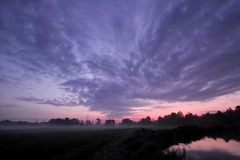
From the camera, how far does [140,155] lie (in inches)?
1032

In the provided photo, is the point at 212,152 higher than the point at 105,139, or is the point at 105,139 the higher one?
the point at 105,139

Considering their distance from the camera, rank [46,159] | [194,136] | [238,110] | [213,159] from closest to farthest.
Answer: [46,159]
[213,159]
[194,136]
[238,110]

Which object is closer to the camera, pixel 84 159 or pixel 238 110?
pixel 84 159

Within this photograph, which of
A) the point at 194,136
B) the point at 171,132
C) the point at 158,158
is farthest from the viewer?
the point at 194,136

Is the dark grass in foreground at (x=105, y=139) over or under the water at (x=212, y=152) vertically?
over

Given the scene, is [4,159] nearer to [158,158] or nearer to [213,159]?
[158,158]

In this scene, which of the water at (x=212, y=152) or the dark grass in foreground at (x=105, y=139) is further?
the dark grass in foreground at (x=105, y=139)

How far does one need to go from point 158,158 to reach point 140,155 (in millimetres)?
2973

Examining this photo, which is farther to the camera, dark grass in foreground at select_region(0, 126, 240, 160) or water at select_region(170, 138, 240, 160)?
dark grass in foreground at select_region(0, 126, 240, 160)

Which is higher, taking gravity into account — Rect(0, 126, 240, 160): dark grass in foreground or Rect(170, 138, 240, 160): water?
Rect(0, 126, 240, 160): dark grass in foreground

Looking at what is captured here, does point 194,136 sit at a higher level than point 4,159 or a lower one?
higher

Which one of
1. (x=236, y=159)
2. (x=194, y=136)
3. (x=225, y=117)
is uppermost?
(x=225, y=117)

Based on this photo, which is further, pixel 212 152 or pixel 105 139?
pixel 105 139

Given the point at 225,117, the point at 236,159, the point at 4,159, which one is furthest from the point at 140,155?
the point at 225,117
